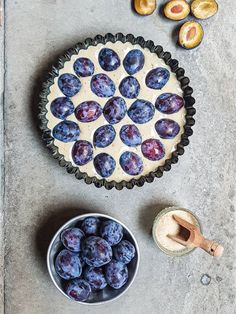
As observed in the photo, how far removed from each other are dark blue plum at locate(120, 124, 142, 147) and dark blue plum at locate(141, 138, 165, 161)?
0.02 metres

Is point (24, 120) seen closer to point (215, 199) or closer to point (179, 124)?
point (179, 124)

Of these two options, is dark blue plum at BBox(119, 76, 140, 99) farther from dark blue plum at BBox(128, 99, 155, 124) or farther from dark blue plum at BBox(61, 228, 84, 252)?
dark blue plum at BBox(61, 228, 84, 252)

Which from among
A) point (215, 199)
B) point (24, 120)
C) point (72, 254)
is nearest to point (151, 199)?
point (215, 199)

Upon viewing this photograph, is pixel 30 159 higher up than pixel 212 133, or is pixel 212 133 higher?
pixel 212 133

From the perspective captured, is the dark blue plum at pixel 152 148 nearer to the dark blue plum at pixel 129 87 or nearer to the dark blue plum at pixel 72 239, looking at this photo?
the dark blue plum at pixel 129 87

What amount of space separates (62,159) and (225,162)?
0.48 metres

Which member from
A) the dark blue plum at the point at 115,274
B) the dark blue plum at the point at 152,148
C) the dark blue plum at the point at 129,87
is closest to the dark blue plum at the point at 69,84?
the dark blue plum at the point at 129,87

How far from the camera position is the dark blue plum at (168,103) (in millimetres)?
1430

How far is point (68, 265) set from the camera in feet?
4.50

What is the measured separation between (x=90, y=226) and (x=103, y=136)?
23cm

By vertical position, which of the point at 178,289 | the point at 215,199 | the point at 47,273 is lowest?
the point at 47,273

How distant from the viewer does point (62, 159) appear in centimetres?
142

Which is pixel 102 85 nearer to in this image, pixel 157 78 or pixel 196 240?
pixel 157 78

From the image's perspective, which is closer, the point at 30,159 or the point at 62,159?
the point at 62,159
